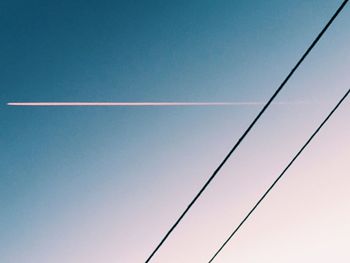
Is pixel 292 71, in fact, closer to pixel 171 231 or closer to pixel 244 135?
pixel 244 135

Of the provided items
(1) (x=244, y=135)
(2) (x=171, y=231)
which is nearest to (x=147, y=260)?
(2) (x=171, y=231)

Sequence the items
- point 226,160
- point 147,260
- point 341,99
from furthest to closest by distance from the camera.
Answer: point 341,99, point 226,160, point 147,260

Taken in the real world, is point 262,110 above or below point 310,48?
below

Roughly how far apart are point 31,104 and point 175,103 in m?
1.95

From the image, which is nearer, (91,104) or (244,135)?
(244,135)

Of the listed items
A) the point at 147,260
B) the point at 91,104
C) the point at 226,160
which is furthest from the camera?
the point at 91,104

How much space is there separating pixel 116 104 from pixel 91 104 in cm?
36

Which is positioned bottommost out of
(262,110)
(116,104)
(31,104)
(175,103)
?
(31,104)

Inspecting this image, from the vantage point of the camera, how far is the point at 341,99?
3.58 meters

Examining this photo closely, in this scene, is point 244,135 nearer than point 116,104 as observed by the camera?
Yes

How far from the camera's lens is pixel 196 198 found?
2.84 meters

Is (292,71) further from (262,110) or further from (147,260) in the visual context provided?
(147,260)

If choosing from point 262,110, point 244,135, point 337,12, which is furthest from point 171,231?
point 337,12

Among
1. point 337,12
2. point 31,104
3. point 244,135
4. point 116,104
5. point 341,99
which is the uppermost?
point 337,12
